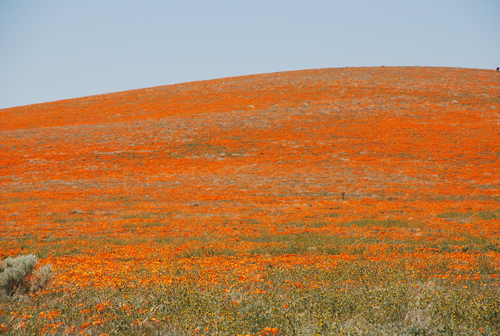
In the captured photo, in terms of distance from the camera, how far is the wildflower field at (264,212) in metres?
5.30

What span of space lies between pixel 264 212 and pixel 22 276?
1331cm

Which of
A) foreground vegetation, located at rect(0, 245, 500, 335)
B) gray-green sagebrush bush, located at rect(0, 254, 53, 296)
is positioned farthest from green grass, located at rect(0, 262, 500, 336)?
gray-green sagebrush bush, located at rect(0, 254, 53, 296)

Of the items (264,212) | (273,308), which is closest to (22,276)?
(273,308)

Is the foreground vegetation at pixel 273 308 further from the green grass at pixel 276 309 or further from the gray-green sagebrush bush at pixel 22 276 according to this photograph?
the gray-green sagebrush bush at pixel 22 276

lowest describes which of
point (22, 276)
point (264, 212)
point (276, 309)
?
point (264, 212)

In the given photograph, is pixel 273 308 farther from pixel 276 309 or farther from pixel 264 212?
pixel 264 212

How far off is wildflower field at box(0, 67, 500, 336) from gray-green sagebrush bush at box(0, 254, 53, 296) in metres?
0.22

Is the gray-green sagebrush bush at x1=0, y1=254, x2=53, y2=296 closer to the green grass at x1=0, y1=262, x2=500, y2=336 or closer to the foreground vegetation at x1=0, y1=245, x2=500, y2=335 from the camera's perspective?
the green grass at x1=0, y1=262, x2=500, y2=336

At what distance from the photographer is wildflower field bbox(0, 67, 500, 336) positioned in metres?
5.30

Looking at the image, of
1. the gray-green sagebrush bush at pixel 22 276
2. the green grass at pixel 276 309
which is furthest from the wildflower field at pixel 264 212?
the gray-green sagebrush bush at pixel 22 276

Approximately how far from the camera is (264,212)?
18.8 meters

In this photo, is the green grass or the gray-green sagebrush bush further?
the gray-green sagebrush bush

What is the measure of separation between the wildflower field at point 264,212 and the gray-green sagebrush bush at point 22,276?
218mm

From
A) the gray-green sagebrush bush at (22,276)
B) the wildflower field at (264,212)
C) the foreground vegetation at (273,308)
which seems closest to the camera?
the foreground vegetation at (273,308)
